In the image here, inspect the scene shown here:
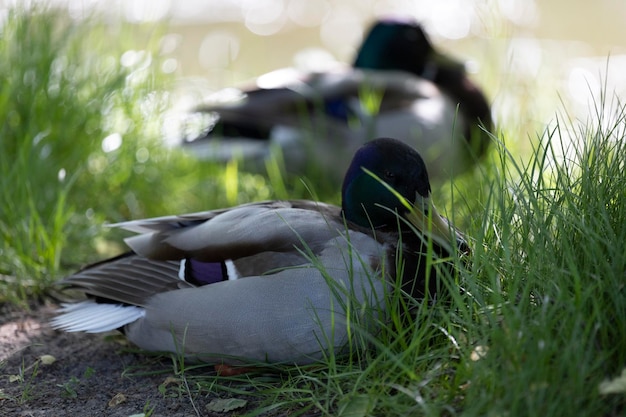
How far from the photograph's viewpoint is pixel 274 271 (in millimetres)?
2844

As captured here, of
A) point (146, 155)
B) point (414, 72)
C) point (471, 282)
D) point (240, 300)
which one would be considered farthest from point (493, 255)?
point (414, 72)

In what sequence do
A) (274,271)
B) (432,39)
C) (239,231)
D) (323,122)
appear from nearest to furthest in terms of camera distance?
1. (274,271)
2. (239,231)
3. (323,122)
4. (432,39)

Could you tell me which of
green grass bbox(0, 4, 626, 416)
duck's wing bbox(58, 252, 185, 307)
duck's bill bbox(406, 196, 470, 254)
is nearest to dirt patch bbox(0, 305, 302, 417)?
green grass bbox(0, 4, 626, 416)

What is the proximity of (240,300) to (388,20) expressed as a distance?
3.76 m

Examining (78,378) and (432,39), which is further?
(432,39)

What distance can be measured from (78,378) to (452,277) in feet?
4.45

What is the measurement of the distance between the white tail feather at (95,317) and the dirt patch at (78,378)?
0.42 ft

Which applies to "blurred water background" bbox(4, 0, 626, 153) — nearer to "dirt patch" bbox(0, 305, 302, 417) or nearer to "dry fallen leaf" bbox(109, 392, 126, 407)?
"dirt patch" bbox(0, 305, 302, 417)

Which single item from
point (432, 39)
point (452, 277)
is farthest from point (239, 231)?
point (432, 39)

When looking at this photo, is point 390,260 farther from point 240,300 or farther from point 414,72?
point 414,72

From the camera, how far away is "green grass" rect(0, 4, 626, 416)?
214 centimetres

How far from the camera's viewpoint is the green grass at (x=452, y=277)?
84.4 inches

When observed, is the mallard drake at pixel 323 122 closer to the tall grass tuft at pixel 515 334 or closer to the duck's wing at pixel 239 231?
the duck's wing at pixel 239 231

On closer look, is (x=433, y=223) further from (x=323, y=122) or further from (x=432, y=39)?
(x=432, y=39)
